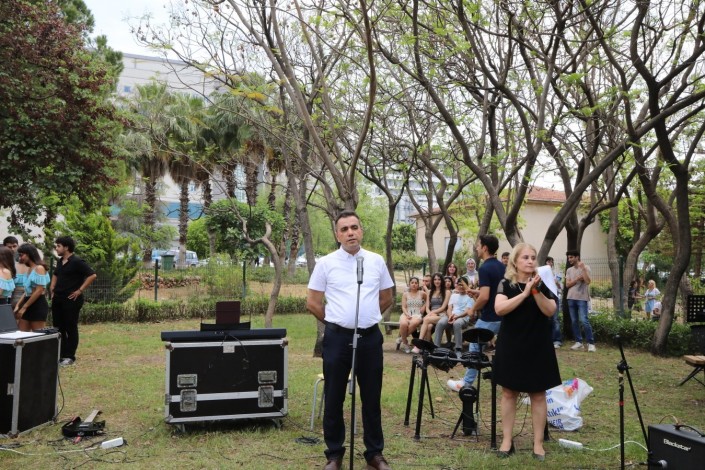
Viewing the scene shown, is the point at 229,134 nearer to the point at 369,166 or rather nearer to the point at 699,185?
the point at 369,166

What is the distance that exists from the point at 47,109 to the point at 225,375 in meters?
9.32

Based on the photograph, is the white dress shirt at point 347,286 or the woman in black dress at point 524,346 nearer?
the white dress shirt at point 347,286

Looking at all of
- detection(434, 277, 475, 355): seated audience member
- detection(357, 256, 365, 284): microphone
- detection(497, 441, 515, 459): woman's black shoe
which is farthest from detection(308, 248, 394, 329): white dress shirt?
detection(434, 277, 475, 355): seated audience member

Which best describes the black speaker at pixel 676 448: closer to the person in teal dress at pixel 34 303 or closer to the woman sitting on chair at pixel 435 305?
the woman sitting on chair at pixel 435 305

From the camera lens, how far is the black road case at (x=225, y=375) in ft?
20.6

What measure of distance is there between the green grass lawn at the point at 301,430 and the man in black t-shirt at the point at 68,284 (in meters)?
0.80

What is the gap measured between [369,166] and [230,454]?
9.75 m

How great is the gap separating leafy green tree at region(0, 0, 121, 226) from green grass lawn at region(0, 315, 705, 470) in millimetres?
5061

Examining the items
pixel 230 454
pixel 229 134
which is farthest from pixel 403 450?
pixel 229 134

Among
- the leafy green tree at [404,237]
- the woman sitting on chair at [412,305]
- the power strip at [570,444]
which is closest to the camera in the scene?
the power strip at [570,444]

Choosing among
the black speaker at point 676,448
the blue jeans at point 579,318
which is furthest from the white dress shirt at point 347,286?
the blue jeans at point 579,318

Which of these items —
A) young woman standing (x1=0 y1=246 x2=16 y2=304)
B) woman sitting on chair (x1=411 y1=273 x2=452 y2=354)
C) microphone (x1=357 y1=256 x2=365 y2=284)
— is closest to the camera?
microphone (x1=357 y1=256 x2=365 y2=284)

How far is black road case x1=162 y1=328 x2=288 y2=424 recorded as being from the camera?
20.6 feet

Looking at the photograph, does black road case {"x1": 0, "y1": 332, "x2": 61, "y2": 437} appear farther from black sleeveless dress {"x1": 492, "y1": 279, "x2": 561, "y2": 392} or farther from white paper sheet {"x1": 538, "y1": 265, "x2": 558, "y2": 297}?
white paper sheet {"x1": 538, "y1": 265, "x2": 558, "y2": 297}
